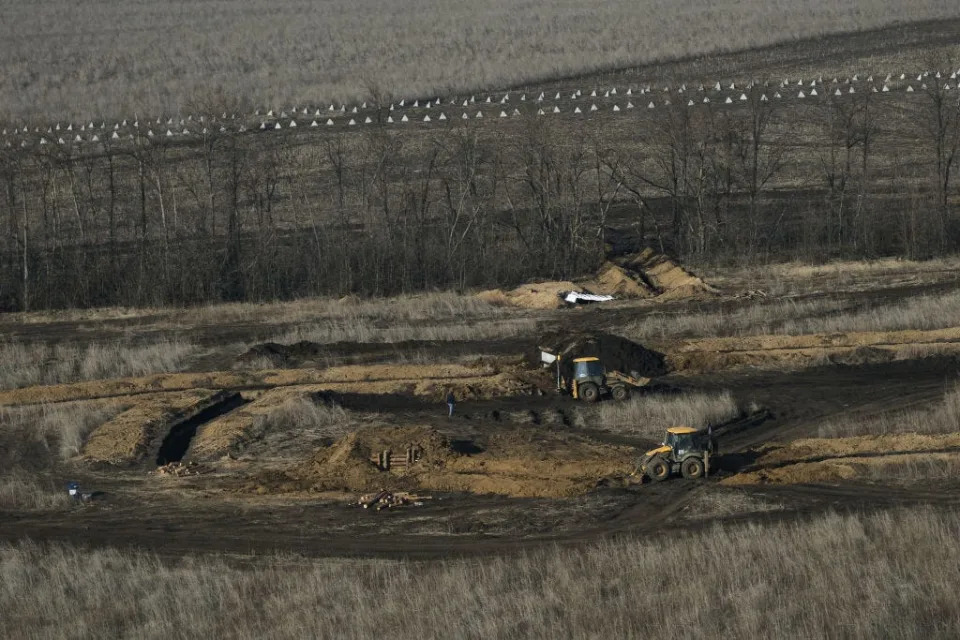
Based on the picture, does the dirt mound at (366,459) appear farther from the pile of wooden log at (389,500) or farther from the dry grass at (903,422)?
the dry grass at (903,422)

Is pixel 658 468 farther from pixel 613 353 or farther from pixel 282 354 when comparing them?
pixel 282 354

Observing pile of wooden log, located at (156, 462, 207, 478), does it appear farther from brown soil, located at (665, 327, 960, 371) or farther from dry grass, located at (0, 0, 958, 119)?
dry grass, located at (0, 0, 958, 119)

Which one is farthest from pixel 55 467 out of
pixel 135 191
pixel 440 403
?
pixel 135 191

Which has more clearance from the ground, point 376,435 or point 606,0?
point 606,0

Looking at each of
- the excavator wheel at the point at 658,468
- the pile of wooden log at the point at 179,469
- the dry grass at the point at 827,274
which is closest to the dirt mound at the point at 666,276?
the dry grass at the point at 827,274

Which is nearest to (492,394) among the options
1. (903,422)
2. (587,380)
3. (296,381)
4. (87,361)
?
(587,380)

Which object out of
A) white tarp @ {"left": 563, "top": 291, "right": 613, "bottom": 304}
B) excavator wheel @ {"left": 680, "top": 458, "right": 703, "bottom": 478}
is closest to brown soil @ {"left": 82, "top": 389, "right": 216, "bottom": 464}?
excavator wheel @ {"left": 680, "top": 458, "right": 703, "bottom": 478}

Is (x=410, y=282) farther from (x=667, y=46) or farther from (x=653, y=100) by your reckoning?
(x=667, y=46)
